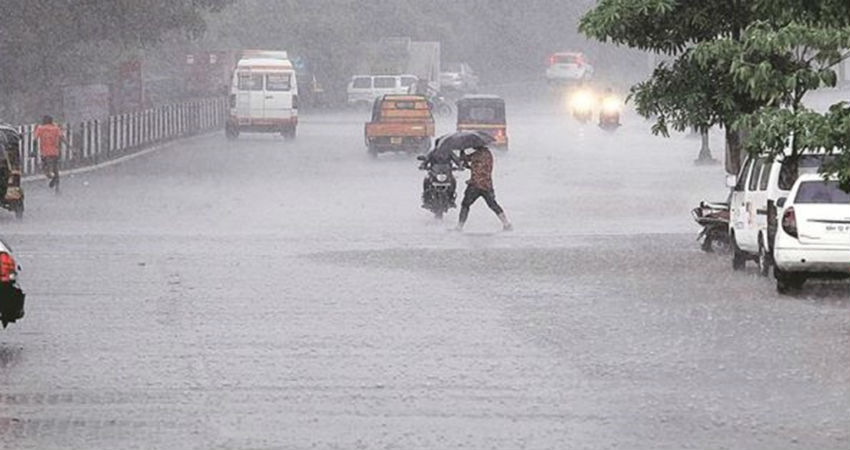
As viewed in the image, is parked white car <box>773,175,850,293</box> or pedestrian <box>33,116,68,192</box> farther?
pedestrian <box>33,116,68,192</box>

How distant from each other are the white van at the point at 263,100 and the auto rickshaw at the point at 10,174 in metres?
32.5

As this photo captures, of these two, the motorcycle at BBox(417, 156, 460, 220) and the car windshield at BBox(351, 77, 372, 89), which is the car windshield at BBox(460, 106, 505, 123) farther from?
the car windshield at BBox(351, 77, 372, 89)

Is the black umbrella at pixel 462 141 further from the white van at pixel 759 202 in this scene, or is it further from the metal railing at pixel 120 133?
the metal railing at pixel 120 133

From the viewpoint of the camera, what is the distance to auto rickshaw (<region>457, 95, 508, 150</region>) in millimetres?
66250

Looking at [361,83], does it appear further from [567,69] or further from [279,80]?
[279,80]

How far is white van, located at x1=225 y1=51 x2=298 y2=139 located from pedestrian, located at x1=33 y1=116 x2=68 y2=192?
2549 centimetres

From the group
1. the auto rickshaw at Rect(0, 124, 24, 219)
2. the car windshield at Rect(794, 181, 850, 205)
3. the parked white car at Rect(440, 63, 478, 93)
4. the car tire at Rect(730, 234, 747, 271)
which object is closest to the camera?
the car windshield at Rect(794, 181, 850, 205)

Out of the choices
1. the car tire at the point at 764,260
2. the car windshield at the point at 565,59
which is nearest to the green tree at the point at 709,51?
the car tire at the point at 764,260

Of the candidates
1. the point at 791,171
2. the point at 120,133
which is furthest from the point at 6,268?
the point at 120,133

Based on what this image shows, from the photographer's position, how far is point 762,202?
25656mm

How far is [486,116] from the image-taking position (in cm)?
6700

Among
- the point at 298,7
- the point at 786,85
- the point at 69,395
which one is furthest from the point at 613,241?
the point at 298,7

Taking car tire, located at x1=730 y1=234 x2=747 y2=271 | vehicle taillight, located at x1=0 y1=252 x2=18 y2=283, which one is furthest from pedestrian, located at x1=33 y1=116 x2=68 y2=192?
vehicle taillight, located at x1=0 y1=252 x2=18 y2=283

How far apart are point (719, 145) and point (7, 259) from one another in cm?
5369
